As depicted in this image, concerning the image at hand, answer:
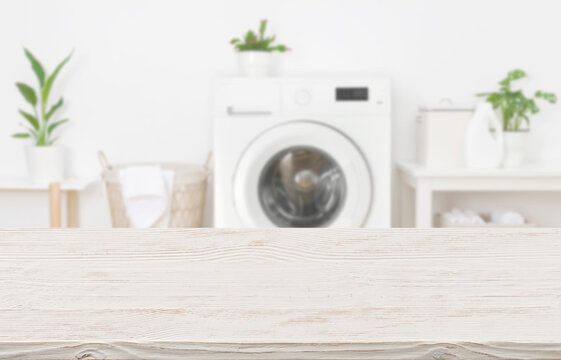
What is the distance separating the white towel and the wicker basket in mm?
38

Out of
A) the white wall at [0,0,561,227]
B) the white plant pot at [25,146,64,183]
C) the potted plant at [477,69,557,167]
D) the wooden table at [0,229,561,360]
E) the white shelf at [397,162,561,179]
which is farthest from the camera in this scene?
the white wall at [0,0,561,227]

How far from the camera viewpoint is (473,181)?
227 centimetres

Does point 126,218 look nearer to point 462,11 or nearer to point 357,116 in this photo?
point 357,116

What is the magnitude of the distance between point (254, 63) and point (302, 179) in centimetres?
54

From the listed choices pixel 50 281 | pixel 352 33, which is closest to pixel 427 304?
pixel 50 281

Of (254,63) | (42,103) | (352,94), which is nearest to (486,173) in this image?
(352,94)

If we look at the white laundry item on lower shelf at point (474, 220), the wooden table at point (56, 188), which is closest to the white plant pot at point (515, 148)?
the white laundry item on lower shelf at point (474, 220)

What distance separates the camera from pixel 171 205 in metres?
2.32

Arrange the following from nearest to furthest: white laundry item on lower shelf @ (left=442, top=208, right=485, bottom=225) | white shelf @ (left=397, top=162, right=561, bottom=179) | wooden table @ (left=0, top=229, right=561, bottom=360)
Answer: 1. wooden table @ (left=0, top=229, right=561, bottom=360)
2. white shelf @ (left=397, top=162, right=561, bottom=179)
3. white laundry item on lower shelf @ (left=442, top=208, right=485, bottom=225)

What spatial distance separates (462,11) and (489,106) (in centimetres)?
60

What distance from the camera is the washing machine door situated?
7.45 ft

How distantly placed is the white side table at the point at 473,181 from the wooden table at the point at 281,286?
1808mm

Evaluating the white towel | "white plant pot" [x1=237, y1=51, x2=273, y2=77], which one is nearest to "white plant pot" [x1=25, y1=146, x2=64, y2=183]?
the white towel

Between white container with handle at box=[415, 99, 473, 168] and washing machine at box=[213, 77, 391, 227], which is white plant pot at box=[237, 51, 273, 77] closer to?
washing machine at box=[213, 77, 391, 227]
